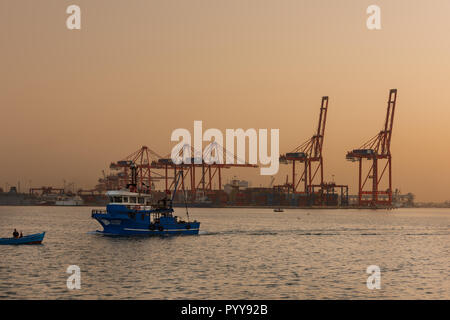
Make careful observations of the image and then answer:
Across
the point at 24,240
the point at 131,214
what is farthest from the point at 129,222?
the point at 24,240

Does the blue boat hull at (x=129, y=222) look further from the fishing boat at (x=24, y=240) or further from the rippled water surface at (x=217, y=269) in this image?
the fishing boat at (x=24, y=240)

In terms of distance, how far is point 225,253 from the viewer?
74188mm

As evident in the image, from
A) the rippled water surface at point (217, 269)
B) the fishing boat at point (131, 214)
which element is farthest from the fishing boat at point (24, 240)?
the fishing boat at point (131, 214)

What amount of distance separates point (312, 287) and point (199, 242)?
1633 inches

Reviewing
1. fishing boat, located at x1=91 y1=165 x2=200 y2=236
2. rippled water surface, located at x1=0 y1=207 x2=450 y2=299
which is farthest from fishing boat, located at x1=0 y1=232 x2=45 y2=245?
fishing boat, located at x1=91 y1=165 x2=200 y2=236

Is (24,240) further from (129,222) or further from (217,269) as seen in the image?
(217,269)

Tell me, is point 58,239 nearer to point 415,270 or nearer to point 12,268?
point 12,268

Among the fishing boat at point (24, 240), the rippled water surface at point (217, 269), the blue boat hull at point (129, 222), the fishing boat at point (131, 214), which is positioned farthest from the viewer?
the blue boat hull at point (129, 222)

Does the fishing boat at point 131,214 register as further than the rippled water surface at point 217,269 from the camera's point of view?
Yes

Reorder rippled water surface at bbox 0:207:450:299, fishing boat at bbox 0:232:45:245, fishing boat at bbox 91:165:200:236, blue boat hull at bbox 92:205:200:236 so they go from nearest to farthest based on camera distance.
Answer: rippled water surface at bbox 0:207:450:299 < fishing boat at bbox 0:232:45:245 < fishing boat at bbox 91:165:200:236 < blue boat hull at bbox 92:205:200:236

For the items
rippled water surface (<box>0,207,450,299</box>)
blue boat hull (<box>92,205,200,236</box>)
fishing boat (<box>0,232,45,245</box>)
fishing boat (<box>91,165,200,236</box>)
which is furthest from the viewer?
blue boat hull (<box>92,205,200,236</box>)

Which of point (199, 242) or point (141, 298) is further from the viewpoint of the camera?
point (199, 242)

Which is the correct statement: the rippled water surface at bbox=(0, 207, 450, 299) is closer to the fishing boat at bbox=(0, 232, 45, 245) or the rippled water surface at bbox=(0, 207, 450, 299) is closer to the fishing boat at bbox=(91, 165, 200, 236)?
the fishing boat at bbox=(0, 232, 45, 245)
